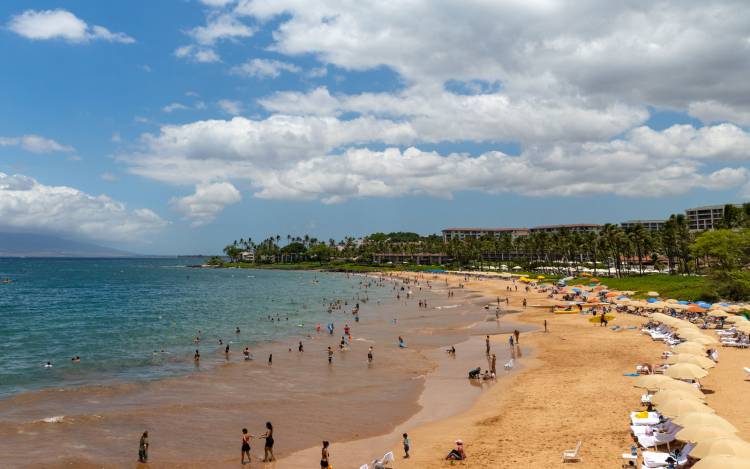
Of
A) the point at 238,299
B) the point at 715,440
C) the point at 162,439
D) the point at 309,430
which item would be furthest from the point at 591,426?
the point at 238,299

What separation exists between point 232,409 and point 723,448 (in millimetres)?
19178

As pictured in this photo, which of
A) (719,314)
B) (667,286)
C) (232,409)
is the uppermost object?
(719,314)

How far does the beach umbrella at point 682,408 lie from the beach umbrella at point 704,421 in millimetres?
710

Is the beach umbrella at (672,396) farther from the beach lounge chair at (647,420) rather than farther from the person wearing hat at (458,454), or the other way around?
the person wearing hat at (458,454)

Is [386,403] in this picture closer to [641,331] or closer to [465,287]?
[641,331]

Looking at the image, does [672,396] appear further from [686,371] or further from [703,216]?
[703,216]

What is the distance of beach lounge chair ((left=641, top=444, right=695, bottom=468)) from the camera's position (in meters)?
14.2

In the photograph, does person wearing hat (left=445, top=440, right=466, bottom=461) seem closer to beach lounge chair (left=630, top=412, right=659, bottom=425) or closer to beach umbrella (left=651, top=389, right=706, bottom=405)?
beach lounge chair (left=630, top=412, right=659, bottom=425)

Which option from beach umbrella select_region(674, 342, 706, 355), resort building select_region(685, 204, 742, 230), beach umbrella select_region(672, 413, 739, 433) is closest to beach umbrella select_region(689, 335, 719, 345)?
beach umbrella select_region(674, 342, 706, 355)

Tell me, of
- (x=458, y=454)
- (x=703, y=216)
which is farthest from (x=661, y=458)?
(x=703, y=216)

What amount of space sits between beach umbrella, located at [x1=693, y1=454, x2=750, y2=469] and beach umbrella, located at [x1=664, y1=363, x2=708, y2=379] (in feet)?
32.5

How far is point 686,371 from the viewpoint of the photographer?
2075 centimetres

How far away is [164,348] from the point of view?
128 feet

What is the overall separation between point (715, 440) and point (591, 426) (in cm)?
646
